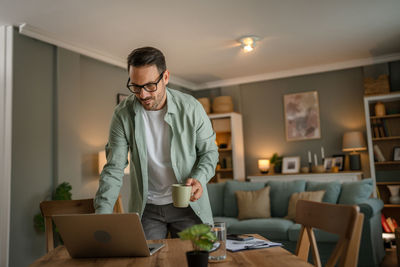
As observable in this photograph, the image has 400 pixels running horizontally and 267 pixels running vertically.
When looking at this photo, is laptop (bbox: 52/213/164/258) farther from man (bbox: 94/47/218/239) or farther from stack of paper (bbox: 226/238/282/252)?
man (bbox: 94/47/218/239)

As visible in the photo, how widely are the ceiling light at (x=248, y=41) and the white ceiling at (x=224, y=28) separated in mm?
80

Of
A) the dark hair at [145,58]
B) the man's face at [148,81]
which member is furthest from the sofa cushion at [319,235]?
the dark hair at [145,58]

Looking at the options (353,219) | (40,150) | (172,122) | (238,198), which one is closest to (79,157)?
(40,150)

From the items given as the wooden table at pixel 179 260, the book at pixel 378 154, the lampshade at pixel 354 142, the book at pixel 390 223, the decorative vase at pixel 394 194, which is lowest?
the book at pixel 390 223

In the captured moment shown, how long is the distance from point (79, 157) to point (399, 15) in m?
3.98

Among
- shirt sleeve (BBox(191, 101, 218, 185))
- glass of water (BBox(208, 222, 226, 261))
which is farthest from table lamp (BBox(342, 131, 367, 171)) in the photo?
glass of water (BBox(208, 222, 226, 261))

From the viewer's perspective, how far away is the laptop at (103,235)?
1.09 metres

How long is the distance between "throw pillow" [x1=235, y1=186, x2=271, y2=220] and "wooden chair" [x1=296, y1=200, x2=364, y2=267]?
9.50 ft

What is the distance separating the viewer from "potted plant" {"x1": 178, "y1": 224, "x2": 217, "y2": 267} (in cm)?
87

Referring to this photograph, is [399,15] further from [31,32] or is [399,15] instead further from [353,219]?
[31,32]

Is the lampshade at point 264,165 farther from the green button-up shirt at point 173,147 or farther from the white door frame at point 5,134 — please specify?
the green button-up shirt at point 173,147

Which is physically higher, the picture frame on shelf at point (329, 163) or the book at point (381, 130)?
the book at point (381, 130)

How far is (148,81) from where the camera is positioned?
1.50m

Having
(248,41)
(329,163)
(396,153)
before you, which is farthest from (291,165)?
(248,41)
